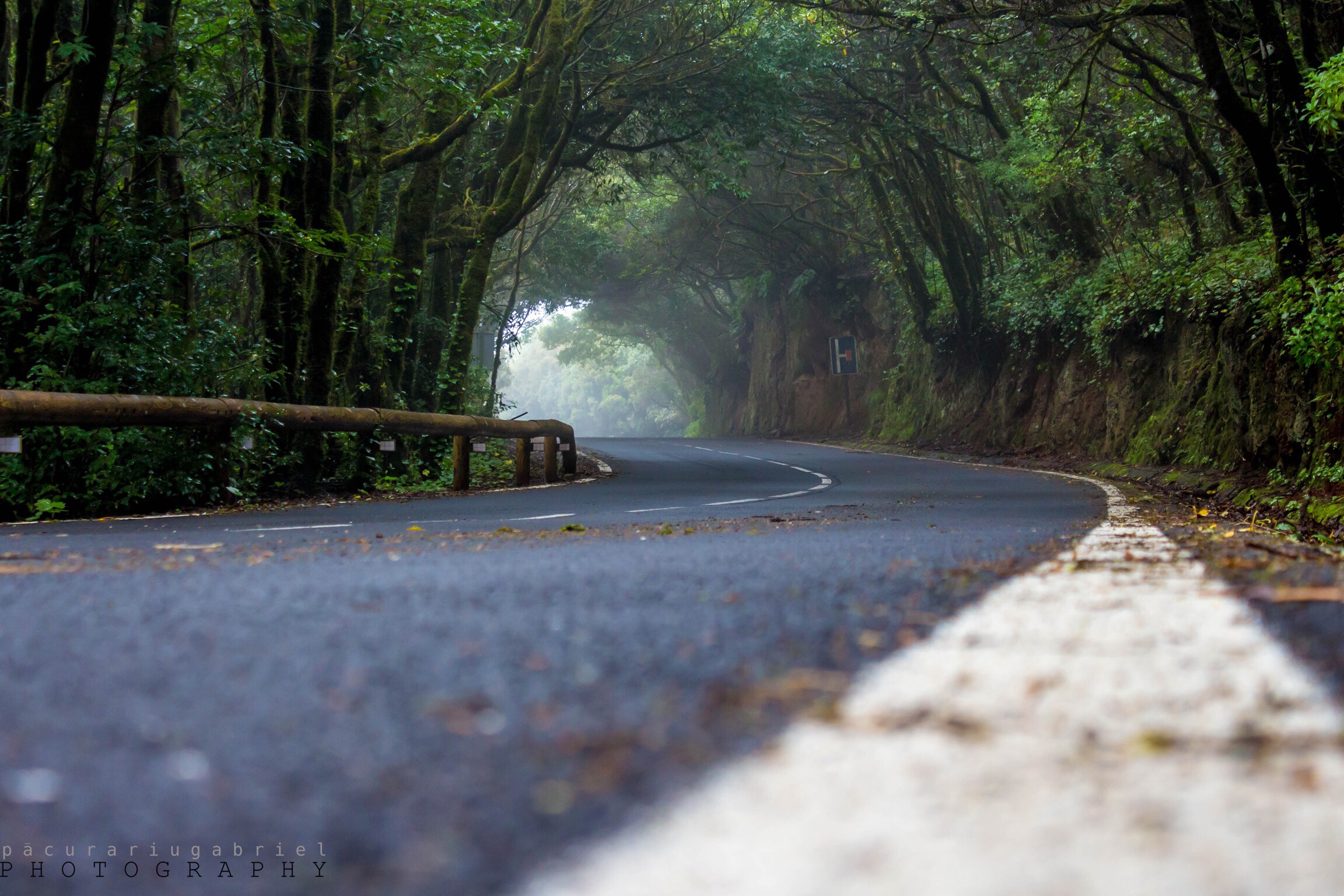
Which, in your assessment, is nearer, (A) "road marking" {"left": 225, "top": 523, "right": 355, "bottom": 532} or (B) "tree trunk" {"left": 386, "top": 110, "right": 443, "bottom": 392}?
(A) "road marking" {"left": 225, "top": 523, "right": 355, "bottom": 532}

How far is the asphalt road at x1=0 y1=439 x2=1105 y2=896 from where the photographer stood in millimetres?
1204

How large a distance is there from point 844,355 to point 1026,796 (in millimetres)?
37295

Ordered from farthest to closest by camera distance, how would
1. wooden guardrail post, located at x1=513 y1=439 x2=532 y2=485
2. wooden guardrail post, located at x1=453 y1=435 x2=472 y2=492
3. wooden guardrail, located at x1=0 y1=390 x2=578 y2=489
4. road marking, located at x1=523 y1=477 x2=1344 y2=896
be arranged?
wooden guardrail post, located at x1=513 y1=439 x2=532 y2=485, wooden guardrail post, located at x1=453 y1=435 x2=472 y2=492, wooden guardrail, located at x1=0 y1=390 x2=578 y2=489, road marking, located at x1=523 y1=477 x2=1344 y2=896

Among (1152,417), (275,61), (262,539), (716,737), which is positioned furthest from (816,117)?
(716,737)

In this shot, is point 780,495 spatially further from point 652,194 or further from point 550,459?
point 652,194

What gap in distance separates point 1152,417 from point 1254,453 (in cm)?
595

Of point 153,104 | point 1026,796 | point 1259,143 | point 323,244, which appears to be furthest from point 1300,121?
point 153,104

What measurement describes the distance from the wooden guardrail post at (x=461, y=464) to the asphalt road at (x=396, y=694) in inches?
353

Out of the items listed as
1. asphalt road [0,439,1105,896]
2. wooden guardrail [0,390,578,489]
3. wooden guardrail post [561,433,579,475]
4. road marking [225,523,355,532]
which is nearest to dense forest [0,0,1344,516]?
wooden guardrail [0,390,578,489]

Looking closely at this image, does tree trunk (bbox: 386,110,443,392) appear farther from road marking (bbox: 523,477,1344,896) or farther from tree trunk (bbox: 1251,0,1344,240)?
road marking (bbox: 523,477,1344,896)

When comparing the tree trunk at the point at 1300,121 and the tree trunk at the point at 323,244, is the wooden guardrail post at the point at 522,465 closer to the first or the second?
the tree trunk at the point at 323,244

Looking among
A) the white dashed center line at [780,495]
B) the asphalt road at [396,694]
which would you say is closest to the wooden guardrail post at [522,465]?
the white dashed center line at [780,495]

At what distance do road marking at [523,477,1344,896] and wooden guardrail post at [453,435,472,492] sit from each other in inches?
470

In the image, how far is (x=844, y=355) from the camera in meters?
37.9
